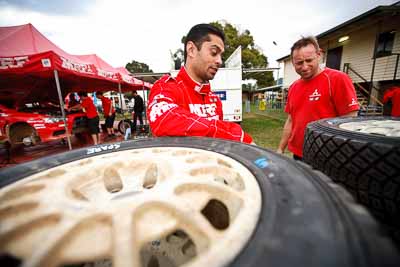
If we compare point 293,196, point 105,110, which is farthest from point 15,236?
point 105,110

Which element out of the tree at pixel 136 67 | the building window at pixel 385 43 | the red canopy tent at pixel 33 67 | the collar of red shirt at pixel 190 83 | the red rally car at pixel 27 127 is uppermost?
the tree at pixel 136 67

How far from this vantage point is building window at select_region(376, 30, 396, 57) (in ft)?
27.9

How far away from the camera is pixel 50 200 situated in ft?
1.68

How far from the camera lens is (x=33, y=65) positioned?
3.66 m

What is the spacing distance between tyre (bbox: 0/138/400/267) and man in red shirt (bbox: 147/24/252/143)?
1.00 ft

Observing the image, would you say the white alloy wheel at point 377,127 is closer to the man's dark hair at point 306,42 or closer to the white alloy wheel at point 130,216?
the white alloy wheel at point 130,216

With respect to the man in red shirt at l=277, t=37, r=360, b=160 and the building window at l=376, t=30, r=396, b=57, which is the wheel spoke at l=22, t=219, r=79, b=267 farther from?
the building window at l=376, t=30, r=396, b=57

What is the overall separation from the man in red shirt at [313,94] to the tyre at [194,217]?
144cm

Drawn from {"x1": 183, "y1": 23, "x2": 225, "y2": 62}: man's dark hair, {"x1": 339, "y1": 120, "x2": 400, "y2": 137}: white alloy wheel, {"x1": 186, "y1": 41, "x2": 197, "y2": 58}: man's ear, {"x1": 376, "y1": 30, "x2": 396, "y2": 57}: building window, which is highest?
{"x1": 376, "y1": 30, "x2": 396, "y2": 57}: building window

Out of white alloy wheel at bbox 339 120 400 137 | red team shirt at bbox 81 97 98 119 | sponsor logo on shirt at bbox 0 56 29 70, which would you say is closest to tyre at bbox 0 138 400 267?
white alloy wheel at bbox 339 120 400 137

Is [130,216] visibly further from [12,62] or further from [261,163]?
[12,62]

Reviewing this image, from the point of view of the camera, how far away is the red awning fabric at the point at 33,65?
12.0ft

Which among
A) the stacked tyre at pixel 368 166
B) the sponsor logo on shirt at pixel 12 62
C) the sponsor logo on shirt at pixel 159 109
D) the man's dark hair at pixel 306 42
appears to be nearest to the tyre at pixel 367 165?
the stacked tyre at pixel 368 166

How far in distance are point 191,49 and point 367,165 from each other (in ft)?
4.86
